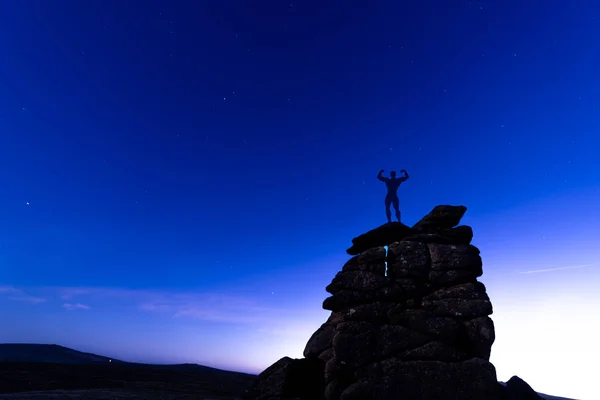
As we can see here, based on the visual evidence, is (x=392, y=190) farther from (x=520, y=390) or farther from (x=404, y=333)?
(x=520, y=390)

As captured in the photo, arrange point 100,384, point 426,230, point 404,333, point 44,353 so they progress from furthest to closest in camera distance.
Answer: point 44,353 < point 100,384 < point 426,230 < point 404,333

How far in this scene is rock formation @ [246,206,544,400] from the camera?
18.5m

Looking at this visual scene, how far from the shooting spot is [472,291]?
848 inches

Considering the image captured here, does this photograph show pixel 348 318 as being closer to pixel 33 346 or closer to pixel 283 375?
pixel 283 375

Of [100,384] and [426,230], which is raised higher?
[426,230]

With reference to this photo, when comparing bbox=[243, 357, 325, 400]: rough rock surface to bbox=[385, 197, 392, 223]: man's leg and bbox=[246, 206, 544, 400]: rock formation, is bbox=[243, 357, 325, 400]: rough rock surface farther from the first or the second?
bbox=[385, 197, 392, 223]: man's leg

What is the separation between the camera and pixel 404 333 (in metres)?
20.5

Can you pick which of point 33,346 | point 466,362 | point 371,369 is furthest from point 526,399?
point 33,346

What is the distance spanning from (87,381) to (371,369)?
2628cm

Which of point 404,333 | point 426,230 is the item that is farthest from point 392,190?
point 404,333

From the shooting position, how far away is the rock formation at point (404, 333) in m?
18.5

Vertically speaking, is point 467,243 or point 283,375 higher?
point 467,243

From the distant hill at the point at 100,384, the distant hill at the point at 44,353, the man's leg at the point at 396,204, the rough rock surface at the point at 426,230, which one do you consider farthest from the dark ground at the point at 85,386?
the distant hill at the point at 44,353

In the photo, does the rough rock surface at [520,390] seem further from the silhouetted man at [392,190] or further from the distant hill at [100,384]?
the distant hill at [100,384]
